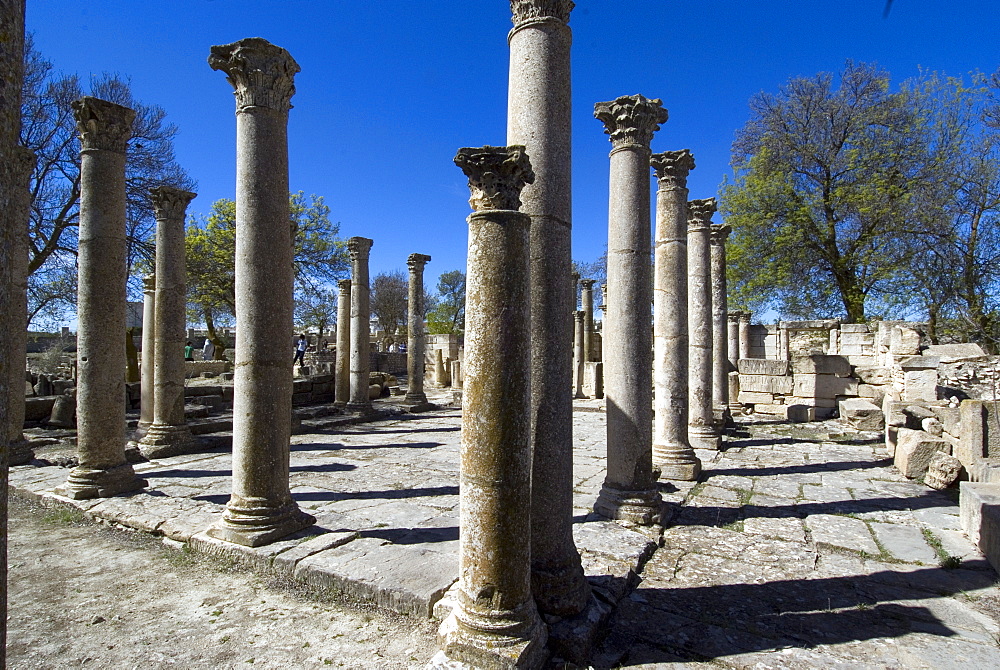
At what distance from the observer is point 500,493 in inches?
123

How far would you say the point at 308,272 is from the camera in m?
30.3

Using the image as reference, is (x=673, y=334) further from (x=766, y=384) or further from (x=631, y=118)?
(x=766, y=384)

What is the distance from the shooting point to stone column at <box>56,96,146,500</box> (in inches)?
248

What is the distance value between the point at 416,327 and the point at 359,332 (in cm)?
216

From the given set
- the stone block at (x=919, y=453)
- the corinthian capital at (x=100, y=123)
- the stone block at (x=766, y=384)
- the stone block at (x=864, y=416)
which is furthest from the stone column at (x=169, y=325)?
the stone block at (x=766, y=384)

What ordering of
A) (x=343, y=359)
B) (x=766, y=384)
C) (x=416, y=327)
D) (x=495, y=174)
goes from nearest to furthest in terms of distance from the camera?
(x=495, y=174), (x=343, y=359), (x=766, y=384), (x=416, y=327)

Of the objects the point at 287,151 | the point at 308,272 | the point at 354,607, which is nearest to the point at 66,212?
the point at 308,272

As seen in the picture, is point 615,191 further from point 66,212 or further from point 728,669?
point 66,212

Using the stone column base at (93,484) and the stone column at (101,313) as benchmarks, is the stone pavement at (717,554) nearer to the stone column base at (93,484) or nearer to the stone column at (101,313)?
the stone column base at (93,484)

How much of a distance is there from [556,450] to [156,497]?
523 centimetres

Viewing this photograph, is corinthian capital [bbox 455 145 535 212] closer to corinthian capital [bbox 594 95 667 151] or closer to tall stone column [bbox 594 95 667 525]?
Result: tall stone column [bbox 594 95 667 525]

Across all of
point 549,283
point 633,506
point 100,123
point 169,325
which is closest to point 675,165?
point 633,506

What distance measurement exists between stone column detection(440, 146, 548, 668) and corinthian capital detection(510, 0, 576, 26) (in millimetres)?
1440

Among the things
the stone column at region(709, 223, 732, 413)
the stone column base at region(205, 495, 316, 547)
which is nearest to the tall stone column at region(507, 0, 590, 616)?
the stone column base at region(205, 495, 316, 547)
